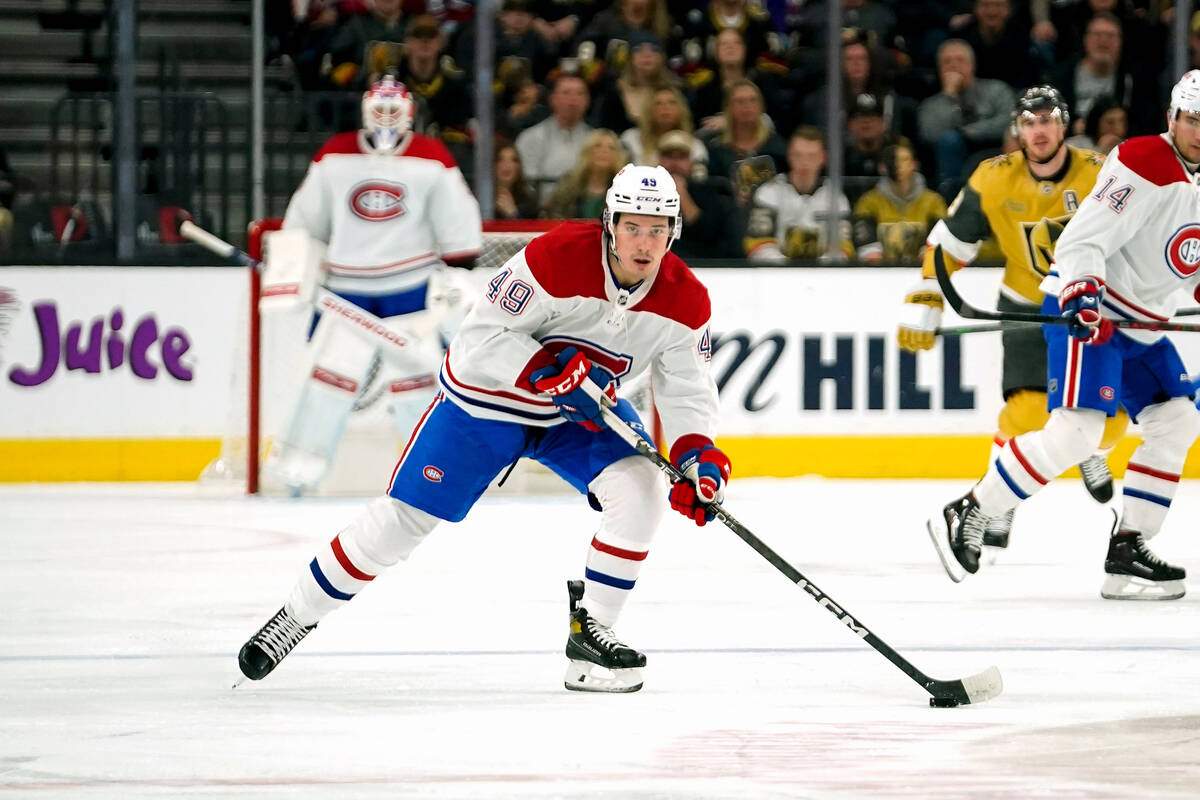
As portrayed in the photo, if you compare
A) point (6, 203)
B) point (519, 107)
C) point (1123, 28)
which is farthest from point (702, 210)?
point (6, 203)

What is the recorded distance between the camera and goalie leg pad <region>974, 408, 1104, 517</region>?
14.6ft

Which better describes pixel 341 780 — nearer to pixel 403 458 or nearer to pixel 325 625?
pixel 403 458

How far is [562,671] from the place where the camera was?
354 cm

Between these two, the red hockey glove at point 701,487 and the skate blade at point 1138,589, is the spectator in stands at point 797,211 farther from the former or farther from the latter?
the red hockey glove at point 701,487

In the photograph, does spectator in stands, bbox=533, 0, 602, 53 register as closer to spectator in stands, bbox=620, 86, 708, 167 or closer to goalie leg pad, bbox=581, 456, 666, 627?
spectator in stands, bbox=620, 86, 708, 167

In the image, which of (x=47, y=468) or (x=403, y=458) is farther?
(x=47, y=468)

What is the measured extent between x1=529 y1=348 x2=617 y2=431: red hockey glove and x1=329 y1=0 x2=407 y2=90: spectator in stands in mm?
4887

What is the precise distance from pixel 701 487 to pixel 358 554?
58cm

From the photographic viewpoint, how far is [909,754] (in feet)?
9.21

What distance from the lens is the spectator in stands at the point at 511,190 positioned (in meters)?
7.47

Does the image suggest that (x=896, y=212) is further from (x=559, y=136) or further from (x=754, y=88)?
(x=559, y=136)

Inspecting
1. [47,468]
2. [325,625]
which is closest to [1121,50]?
[47,468]

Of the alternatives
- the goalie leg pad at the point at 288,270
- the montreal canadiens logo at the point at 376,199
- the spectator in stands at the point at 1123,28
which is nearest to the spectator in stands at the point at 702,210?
the montreal canadiens logo at the point at 376,199

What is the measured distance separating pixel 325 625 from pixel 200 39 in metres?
5.26
